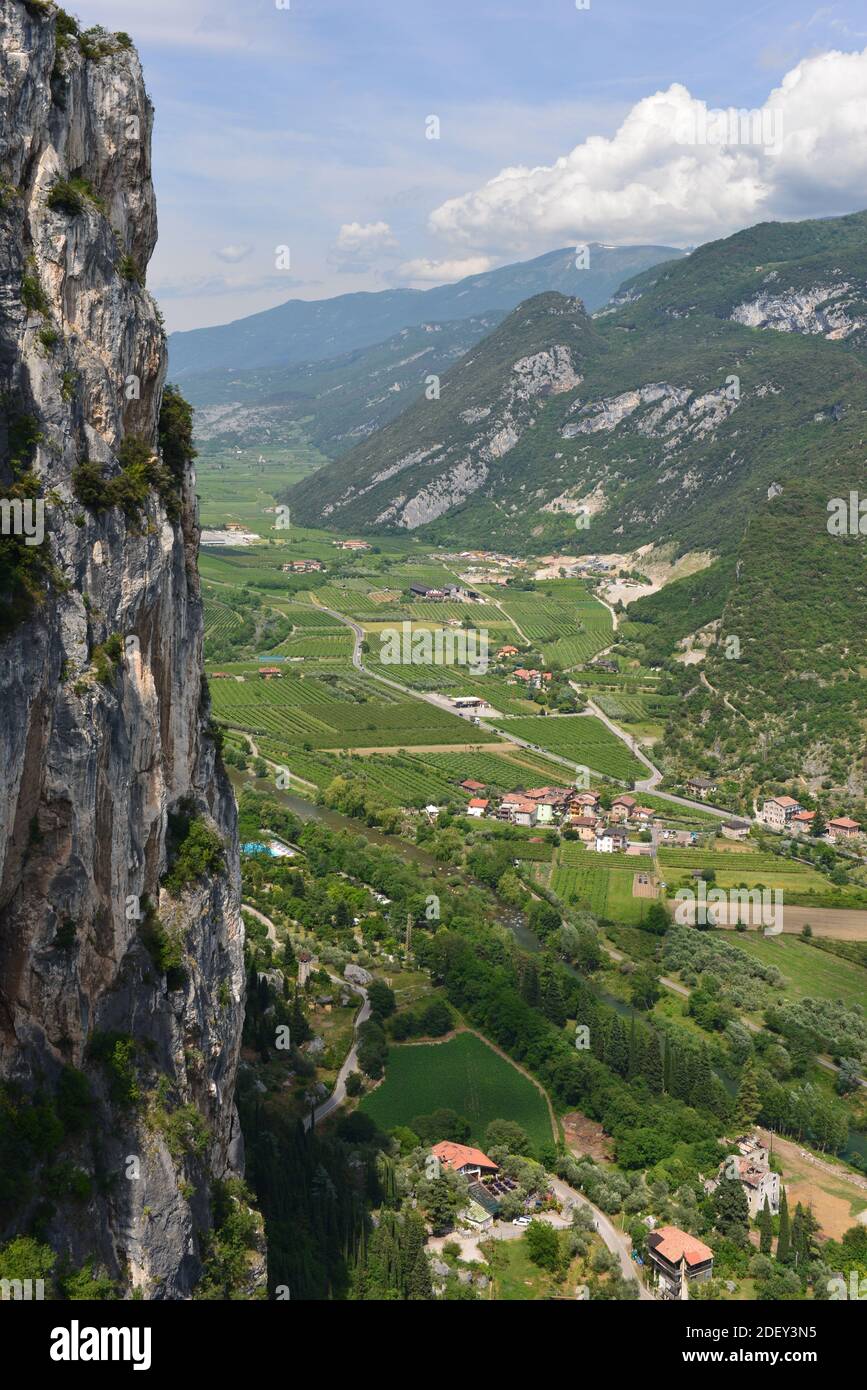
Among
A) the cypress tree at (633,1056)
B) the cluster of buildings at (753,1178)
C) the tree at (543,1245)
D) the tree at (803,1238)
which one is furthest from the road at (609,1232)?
the cypress tree at (633,1056)

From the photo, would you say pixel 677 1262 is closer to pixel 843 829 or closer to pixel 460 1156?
pixel 460 1156

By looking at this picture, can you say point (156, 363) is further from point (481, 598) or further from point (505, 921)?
point (481, 598)

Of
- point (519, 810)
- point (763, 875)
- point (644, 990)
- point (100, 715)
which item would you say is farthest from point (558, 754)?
point (100, 715)

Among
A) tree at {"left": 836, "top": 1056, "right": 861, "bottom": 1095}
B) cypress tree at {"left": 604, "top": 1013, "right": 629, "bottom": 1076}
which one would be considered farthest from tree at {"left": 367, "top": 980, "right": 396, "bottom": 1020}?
Answer: tree at {"left": 836, "top": 1056, "right": 861, "bottom": 1095}

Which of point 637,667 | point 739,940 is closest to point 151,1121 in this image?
point 739,940

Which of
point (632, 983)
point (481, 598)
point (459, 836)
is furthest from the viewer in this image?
point (481, 598)

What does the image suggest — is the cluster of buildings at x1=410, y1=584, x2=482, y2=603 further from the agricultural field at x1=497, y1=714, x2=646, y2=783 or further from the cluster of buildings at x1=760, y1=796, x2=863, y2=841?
the cluster of buildings at x1=760, y1=796, x2=863, y2=841
